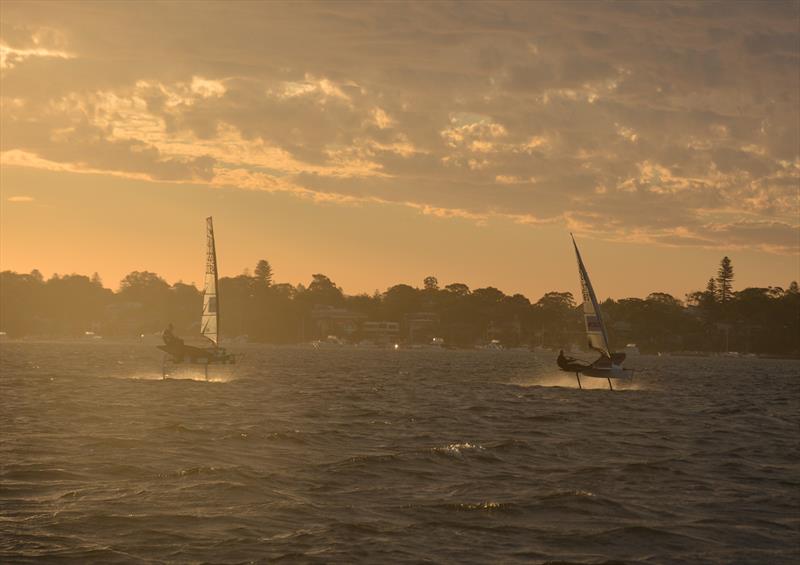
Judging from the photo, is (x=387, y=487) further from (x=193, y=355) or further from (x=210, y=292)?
(x=210, y=292)

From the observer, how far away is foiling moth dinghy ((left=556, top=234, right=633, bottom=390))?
7519 cm

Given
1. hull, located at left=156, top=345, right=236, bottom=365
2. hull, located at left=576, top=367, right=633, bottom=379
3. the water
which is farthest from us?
hull, located at left=156, top=345, right=236, bottom=365

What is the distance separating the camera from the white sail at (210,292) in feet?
269

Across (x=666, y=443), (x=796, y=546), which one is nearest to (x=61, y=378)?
(x=666, y=443)

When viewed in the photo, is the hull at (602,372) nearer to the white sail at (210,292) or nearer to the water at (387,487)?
the water at (387,487)

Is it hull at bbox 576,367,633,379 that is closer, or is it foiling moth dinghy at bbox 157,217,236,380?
hull at bbox 576,367,633,379

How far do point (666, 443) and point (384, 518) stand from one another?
60.2 ft

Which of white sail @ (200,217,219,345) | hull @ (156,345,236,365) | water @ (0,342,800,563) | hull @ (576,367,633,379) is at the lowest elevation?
water @ (0,342,800,563)

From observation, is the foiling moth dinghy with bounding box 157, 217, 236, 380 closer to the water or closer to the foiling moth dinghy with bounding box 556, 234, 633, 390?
the foiling moth dinghy with bounding box 556, 234, 633, 390

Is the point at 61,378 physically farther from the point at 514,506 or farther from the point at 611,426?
the point at 514,506

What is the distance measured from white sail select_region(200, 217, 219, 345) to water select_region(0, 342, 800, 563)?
1353 inches

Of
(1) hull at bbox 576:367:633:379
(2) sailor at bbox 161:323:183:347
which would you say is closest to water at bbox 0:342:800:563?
(1) hull at bbox 576:367:633:379

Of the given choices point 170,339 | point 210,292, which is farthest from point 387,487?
point 210,292

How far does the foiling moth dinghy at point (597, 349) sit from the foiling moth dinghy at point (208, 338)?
2675 cm
